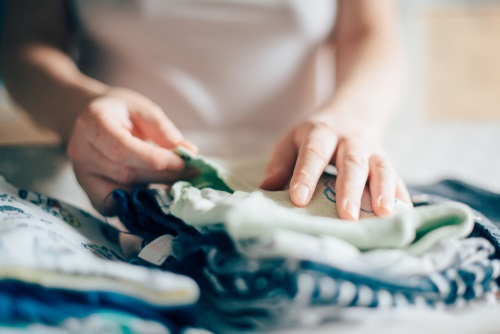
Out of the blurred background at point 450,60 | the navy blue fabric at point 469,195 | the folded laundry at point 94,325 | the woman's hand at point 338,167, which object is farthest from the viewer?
the blurred background at point 450,60

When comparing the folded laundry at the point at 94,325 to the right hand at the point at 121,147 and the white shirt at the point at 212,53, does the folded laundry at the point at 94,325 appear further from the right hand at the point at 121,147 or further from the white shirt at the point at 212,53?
the white shirt at the point at 212,53

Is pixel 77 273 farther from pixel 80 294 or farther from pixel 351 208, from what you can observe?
pixel 351 208

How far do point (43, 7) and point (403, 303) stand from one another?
67 centimetres

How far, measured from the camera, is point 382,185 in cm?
35

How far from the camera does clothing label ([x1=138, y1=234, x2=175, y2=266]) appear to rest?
329 mm

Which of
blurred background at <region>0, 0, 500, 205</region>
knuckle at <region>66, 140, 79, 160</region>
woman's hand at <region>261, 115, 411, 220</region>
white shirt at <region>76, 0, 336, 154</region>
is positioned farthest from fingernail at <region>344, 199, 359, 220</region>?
blurred background at <region>0, 0, 500, 205</region>

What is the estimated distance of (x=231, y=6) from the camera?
70 centimetres

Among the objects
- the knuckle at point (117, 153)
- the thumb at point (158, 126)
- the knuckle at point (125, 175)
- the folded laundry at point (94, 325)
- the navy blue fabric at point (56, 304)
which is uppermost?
the thumb at point (158, 126)

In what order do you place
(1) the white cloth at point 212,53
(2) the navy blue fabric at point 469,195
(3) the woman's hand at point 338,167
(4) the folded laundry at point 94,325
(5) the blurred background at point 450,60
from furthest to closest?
(5) the blurred background at point 450,60 → (1) the white cloth at point 212,53 → (2) the navy blue fabric at point 469,195 → (3) the woman's hand at point 338,167 → (4) the folded laundry at point 94,325

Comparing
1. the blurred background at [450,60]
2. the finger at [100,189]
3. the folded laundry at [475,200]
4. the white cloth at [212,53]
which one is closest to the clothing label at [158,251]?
the finger at [100,189]

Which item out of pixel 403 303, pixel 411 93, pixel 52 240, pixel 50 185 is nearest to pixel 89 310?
pixel 52 240

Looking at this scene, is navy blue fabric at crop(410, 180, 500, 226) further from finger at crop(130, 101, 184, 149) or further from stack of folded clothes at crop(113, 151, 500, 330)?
finger at crop(130, 101, 184, 149)

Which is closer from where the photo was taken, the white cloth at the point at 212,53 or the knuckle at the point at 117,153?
the knuckle at the point at 117,153

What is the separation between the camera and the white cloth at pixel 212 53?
0.69 m
